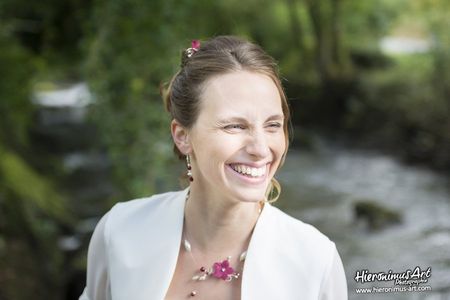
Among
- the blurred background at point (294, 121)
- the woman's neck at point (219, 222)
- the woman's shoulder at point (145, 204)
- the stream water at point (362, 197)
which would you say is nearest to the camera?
the woman's neck at point (219, 222)

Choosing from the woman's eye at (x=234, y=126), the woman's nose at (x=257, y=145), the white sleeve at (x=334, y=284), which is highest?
the woman's eye at (x=234, y=126)

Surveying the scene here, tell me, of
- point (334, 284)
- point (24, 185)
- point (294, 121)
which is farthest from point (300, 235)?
point (294, 121)

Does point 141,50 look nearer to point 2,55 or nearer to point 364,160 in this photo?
point 2,55

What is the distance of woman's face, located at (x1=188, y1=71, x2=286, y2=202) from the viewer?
1.27 metres

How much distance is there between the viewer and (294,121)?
22.7 feet

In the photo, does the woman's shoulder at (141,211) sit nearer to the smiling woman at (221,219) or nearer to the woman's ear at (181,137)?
the smiling woman at (221,219)

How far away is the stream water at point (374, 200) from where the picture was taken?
4.24m

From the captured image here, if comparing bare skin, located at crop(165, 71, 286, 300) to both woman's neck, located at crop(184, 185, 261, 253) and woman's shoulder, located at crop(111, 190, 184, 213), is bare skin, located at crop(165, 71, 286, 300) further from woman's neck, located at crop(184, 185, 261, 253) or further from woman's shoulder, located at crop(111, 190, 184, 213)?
woman's shoulder, located at crop(111, 190, 184, 213)

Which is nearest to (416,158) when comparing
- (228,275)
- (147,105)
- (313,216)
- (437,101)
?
(437,101)

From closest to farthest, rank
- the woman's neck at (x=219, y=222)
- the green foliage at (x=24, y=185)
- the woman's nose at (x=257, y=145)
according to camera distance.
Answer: the woman's nose at (x=257, y=145) < the woman's neck at (x=219, y=222) < the green foliage at (x=24, y=185)

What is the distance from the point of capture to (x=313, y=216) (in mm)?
5215

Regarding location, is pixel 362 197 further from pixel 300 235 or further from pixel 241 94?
pixel 241 94

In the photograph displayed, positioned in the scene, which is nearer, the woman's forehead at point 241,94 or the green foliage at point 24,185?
the woman's forehead at point 241,94

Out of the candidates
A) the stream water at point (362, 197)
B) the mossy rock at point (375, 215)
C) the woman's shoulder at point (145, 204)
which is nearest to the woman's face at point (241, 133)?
the woman's shoulder at point (145, 204)
